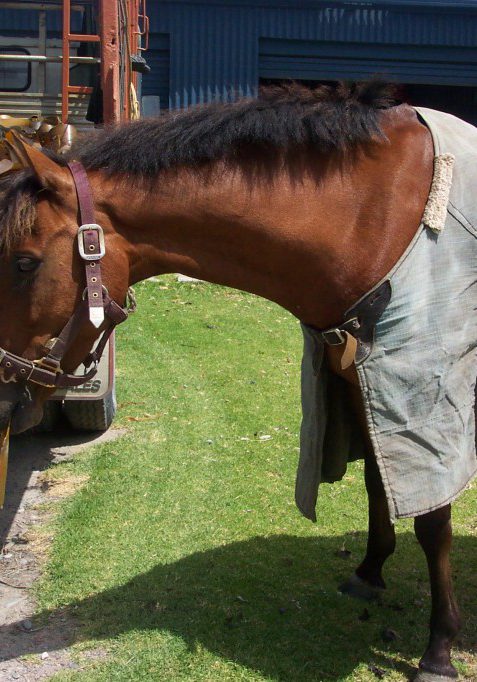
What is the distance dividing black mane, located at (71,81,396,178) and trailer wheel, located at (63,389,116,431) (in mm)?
2723

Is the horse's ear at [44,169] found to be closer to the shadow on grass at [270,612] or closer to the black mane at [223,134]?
the black mane at [223,134]

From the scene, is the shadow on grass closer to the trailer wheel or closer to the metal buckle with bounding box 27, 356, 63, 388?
the metal buckle with bounding box 27, 356, 63, 388

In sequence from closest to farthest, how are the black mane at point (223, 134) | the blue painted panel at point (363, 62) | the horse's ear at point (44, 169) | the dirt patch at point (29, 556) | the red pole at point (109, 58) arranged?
the horse's ear at point (44, 169)
the black mane at point (223, 134)
the dirt patch at point (29, 556)
the red pole at point (109, 58)
the blue painted panel at point (363, 62)

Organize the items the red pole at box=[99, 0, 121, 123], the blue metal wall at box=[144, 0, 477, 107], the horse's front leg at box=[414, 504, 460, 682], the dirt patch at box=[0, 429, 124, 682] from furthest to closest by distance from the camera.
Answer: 1. the blue metal wall at box=[144, 0, 477, 107]
2. the red pole at box=[99, 0, 121, 123]
3. the dirt patch at box=[0, 429, 124, 682]
4. the horse's front leg at box=[414, 504, 460, 682]

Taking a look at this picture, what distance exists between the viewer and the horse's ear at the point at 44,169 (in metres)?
2.43

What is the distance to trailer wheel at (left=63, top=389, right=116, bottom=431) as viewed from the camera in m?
5.27

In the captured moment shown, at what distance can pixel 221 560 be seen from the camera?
3.84 m

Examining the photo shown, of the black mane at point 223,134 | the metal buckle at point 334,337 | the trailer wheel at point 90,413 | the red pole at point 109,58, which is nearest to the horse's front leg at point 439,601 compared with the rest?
the metal buckle at point 334,337

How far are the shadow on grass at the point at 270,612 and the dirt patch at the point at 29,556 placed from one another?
0.04 meters

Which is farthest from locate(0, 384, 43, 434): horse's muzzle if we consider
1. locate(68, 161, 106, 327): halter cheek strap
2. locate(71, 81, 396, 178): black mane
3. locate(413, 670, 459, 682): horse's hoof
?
locate(413, 670, 459, 682): horse's hoof

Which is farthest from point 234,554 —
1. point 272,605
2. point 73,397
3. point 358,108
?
point 358,108

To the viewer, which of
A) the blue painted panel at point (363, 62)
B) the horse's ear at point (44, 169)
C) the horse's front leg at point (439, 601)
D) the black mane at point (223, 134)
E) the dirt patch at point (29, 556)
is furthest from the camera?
the blue painted panel at point (363, 62)

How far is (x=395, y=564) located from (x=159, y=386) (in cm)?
320

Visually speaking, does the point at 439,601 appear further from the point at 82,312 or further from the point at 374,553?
the point at 82,312
